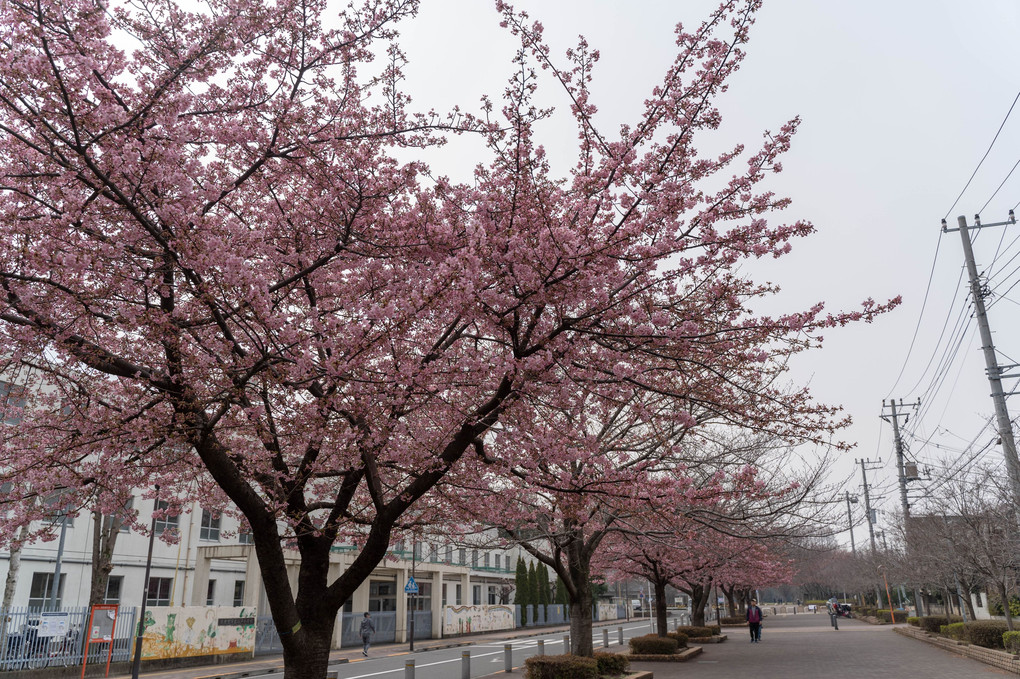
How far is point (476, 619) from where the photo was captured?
139 ft

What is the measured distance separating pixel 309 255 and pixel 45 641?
681 inches

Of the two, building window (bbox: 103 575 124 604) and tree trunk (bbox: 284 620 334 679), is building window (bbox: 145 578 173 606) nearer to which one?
building window (bbox: 103 575 124 604)

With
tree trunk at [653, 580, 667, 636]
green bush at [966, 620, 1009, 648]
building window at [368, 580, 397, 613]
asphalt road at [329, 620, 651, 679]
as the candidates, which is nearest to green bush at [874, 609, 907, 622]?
green bush at [966, 620, 1009, 648]

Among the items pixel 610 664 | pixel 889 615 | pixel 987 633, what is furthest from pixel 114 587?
pixel 889 615

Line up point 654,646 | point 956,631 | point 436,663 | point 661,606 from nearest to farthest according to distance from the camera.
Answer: point 654,646 → point 436,663 → point 956,631 → point 661,606

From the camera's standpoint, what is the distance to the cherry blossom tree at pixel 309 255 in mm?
6180

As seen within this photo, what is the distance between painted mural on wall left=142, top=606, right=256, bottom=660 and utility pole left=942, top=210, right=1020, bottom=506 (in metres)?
24.9

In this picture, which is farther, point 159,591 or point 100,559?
point 159,591

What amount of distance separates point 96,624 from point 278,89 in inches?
733

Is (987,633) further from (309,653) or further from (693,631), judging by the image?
(309,653)

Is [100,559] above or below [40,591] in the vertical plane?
above

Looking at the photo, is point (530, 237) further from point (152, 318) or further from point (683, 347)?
point (152, 318)

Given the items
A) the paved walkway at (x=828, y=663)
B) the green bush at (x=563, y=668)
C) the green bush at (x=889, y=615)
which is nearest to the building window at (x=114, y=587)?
the paved walkway at (x=828, y=663)

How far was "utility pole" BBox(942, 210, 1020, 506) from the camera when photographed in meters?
15.1
